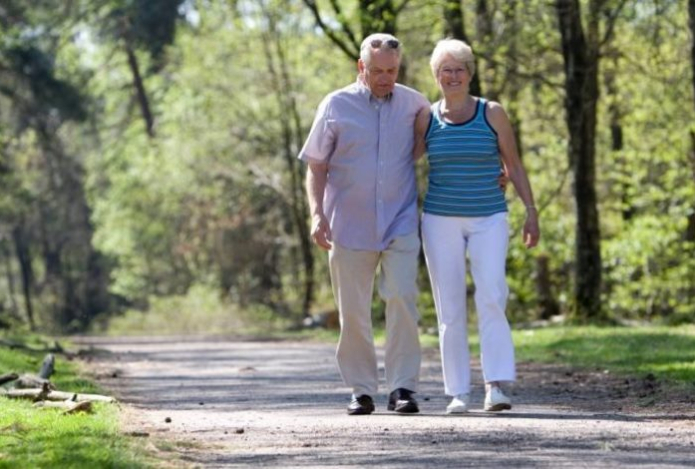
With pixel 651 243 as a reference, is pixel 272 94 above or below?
above

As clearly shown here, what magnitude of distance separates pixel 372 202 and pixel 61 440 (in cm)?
271

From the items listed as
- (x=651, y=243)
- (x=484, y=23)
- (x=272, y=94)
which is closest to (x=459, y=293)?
(x=484, y=23)

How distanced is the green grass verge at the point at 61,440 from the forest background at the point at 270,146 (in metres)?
12.4

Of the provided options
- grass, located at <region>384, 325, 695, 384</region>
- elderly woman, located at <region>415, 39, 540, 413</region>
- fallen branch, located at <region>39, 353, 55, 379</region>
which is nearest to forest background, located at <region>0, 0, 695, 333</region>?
grass, located at <region>384, 325, 695, 384</region>

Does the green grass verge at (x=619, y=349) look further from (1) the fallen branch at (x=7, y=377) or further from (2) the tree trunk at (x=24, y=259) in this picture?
(2) the tree trunk at (x=24, y=259)

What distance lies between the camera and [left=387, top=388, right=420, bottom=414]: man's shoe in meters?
10.6

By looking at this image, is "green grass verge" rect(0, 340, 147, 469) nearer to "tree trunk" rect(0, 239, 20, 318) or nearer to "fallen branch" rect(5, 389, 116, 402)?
"fallen branch" rect(5, 389, 116, 402)

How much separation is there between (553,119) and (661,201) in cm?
287

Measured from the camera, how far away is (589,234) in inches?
966

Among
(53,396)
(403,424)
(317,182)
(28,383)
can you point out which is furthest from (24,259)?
(403,424)

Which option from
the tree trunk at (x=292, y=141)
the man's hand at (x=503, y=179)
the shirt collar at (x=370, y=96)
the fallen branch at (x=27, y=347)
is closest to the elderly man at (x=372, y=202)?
the shirt collar at (x=370, y=96)

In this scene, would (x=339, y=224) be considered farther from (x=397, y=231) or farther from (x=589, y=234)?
(x=589, y=234)

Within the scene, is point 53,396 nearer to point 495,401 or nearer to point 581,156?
point 495,401

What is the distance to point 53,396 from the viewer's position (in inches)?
460
